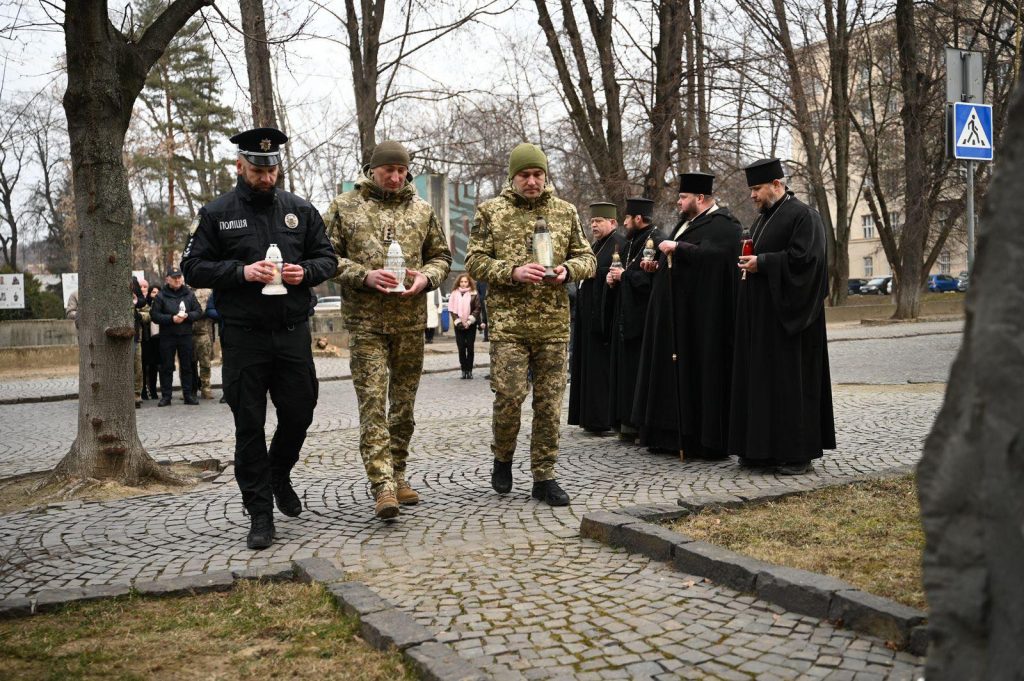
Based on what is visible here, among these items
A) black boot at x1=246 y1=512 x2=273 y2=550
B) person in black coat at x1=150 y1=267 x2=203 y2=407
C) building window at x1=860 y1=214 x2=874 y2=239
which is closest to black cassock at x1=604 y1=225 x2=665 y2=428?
black boot at x1=246 y1=512 x2=273 y2=550

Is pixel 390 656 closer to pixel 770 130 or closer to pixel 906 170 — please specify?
pixel 770 130

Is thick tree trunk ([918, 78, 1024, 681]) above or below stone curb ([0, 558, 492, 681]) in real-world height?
above

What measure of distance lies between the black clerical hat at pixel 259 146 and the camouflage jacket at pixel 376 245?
70cm

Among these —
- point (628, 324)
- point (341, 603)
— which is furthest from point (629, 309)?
point (341, 603)

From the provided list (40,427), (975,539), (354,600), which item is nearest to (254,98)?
(40,427)

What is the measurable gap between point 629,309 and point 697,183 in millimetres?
1309

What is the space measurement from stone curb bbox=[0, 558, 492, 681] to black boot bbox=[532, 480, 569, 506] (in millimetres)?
1903

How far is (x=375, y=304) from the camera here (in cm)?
607

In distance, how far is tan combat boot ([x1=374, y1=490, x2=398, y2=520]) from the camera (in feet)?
18.8

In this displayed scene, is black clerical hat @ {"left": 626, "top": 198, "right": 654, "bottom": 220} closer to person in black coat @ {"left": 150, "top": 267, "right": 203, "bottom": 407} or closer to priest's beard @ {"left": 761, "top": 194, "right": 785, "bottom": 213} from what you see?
priest's beard @ {"left": 761, "top": 194, "right": 785, "bottom": 213}

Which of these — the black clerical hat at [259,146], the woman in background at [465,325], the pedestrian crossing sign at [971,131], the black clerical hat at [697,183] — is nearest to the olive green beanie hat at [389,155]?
the black clerical hat at [259,146]

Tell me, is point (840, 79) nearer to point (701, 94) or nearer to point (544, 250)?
point (701, 94)

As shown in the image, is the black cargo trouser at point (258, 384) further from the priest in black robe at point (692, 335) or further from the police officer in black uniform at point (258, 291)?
the priest in black robe at point (692, 335)

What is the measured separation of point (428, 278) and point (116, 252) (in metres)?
2.91
